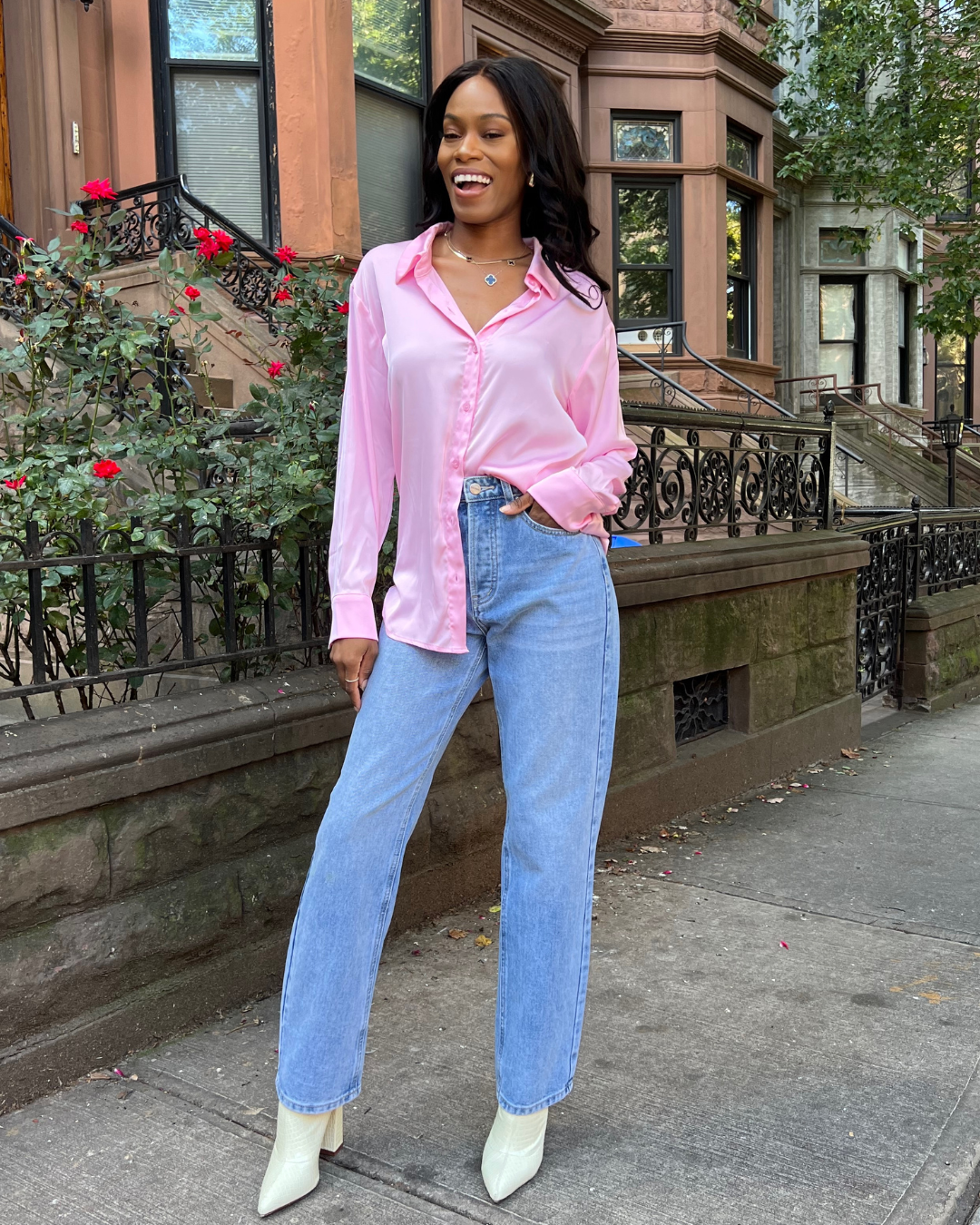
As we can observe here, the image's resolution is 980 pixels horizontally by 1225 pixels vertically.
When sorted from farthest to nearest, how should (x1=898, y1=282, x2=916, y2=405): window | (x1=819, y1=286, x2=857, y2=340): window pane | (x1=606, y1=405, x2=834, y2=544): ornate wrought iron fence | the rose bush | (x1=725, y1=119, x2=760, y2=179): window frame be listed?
(x1=898, y1=282, x2=916, y2=405): window < (x1=819, y1=286, x2=857, y2=340): window pane < (x1=725, y1=119, x2=760, y2=179): window frame < (x1=606, y1=405, x2=834, y2=544): ornate wrought iron fence < the rose bush

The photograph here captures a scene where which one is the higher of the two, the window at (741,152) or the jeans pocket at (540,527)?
the window at (741,152)

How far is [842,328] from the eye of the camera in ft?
70.9

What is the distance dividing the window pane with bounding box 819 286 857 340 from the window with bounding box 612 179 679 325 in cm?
767

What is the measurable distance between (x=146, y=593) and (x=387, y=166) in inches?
315

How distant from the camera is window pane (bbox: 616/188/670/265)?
49.0 ft

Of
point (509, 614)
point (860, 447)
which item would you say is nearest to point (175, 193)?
point (509, 614)

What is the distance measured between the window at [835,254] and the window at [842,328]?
0.49 metres

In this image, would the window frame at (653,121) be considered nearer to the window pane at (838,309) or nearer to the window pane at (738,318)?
the window pane at (738,318)

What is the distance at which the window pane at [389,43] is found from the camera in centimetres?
989

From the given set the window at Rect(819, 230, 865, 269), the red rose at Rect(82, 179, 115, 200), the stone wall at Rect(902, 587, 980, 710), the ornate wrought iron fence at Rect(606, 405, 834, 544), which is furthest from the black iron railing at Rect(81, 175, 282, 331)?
the window at Rect(819, 230, 865, 269)

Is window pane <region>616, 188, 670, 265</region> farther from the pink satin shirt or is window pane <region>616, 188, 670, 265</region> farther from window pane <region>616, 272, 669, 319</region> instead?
the pink satin shirt

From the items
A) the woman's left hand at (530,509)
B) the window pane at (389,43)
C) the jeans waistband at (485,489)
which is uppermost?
the window pane at (389,43)

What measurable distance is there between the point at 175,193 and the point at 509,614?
662cm

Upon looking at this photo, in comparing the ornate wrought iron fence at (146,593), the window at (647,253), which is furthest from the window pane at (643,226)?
the ornate wrought iron fence at (146,593)
